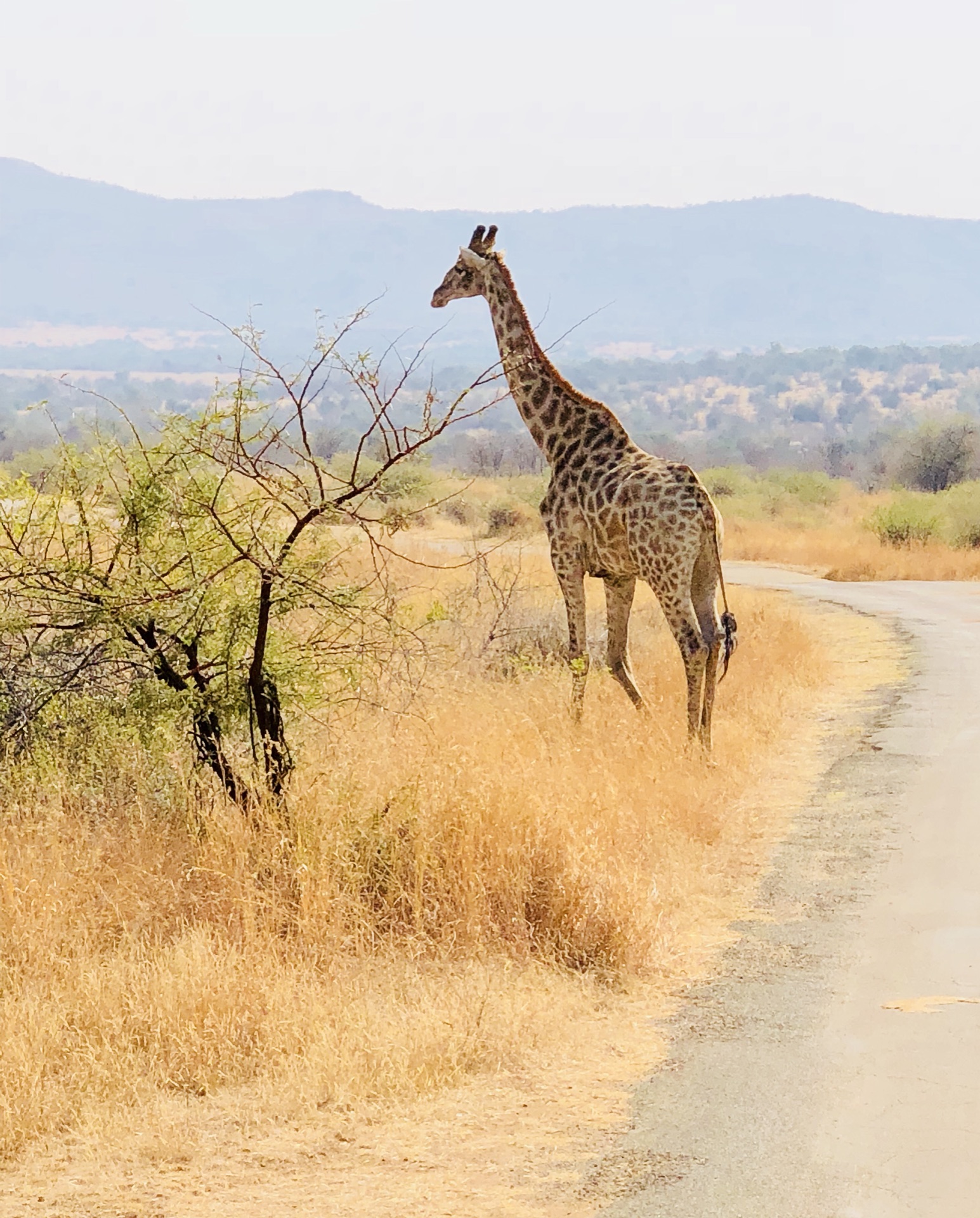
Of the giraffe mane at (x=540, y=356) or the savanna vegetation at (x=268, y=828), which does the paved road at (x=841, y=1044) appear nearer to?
the savanna vegetation at (x=268, y=828)

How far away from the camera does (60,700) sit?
796 cm

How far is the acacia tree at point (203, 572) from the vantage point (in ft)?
23.2

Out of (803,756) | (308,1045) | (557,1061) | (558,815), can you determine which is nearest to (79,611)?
(558,815)

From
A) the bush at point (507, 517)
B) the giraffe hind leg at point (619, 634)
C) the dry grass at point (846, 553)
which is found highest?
the giraffe hind leg at point (619, 634)

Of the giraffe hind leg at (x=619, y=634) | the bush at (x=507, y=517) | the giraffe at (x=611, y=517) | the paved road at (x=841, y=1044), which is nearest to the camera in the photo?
the paved road at (x=841, y=1044)

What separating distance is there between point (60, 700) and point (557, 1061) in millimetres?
3723

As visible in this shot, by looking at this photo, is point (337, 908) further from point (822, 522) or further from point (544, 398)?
point (822, 522)

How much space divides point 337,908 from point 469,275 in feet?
20.2

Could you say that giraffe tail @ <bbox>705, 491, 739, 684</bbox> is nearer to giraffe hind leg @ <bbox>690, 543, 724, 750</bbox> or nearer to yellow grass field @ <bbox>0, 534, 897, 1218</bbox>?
giraffe hind leg @ <bbox>690, 543, 724, 750</bbox>

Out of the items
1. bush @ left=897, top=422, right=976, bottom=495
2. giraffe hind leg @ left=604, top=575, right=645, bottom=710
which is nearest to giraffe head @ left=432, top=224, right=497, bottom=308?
giraffe hind leg @ left=604, top=575, right=645, bottom=710

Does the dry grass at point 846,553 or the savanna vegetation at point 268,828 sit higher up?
the savanna vegetation at point 268,828

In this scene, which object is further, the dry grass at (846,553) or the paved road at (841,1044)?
the dry grass at (846,553)

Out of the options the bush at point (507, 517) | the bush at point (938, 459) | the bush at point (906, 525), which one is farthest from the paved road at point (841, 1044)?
the bush at point (938, 459)

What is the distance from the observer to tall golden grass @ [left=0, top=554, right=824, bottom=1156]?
17.0 ft
